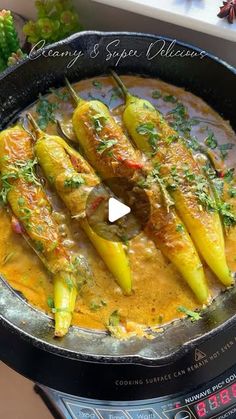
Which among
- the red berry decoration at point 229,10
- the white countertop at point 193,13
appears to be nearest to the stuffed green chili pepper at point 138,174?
the white countertop at point 193,13

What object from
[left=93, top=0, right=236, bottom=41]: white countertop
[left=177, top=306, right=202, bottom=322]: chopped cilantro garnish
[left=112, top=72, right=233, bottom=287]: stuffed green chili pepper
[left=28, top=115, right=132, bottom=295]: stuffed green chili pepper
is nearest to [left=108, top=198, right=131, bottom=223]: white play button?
[left=28, top=115, right=132, bottom=295]: stuffed green chili pepper

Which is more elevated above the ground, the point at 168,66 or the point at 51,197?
the point at 168,66

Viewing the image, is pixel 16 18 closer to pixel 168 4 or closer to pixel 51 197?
pixel 168 4

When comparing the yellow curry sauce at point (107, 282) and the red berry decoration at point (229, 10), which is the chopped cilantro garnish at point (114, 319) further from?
the red berry decoration at point (229, 10)

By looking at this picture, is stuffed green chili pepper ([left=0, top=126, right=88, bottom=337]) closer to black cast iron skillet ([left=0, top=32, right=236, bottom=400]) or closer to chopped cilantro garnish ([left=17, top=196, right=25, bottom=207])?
chopped cilantro garnish ([left=17, top=196, right=25, bottom=207])

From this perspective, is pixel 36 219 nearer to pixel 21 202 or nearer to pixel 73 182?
pixel 21 202

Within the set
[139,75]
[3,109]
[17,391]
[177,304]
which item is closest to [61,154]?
[3,109]
